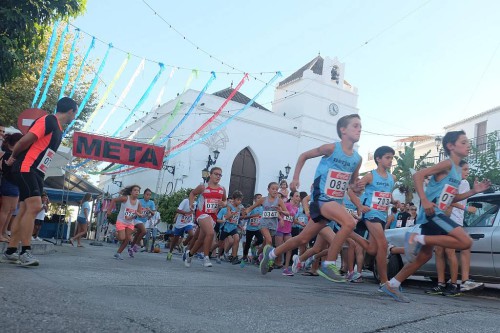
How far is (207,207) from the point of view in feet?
29.7

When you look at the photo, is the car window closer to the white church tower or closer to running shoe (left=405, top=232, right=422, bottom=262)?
running shoe (left=405, top=232, right=422, bottom=262)

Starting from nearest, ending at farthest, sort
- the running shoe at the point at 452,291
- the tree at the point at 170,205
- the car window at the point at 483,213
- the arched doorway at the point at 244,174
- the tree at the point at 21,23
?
the running shoe at the point at 452,291, the car window at the point at 483,213, the tree at the point at 21,23, the tree at the point at 170,205, the arched doorway at the point at 244,174

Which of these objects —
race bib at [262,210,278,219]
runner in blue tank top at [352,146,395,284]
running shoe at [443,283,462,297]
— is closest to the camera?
runner in blue tank top at [352,146,395,284]

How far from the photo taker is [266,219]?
37.0ft

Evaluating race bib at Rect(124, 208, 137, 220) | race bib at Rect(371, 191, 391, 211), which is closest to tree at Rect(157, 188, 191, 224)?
race bib at Rect(124, 208, 137, 220)

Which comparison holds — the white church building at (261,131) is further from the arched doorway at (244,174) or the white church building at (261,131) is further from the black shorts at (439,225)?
the black shorts at (439,225)

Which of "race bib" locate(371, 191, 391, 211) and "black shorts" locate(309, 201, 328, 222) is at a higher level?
"race bib" locate(371, 191, 391, 211)

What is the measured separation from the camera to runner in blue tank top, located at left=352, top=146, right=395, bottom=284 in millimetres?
6387

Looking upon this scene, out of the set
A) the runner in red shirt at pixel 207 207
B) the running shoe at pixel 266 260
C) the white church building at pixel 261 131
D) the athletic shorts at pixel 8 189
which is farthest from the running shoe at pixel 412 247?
the white church building at pixel 261 131

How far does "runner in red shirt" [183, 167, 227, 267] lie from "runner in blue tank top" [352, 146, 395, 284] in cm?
268

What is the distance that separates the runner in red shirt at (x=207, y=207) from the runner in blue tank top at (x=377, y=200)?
2676mm

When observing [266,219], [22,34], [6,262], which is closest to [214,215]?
[266,219]

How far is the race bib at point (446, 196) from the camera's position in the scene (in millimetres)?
5621

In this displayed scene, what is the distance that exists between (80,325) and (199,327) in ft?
2.00
